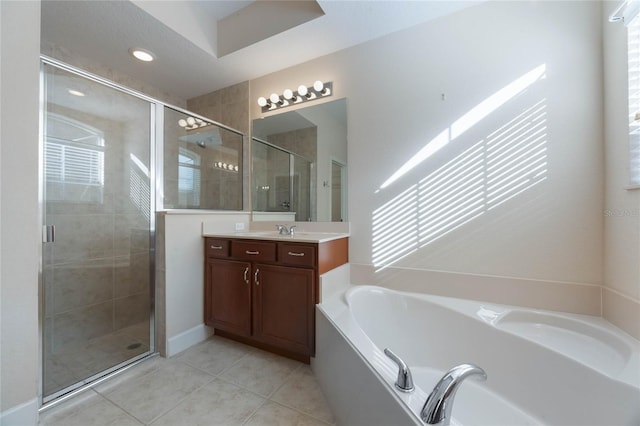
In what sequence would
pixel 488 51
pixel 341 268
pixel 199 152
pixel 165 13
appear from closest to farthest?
pixel 488 51
pixel 165 13
pixel 341 268
pixel 199 152

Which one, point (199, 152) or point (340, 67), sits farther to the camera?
point (199, 152)

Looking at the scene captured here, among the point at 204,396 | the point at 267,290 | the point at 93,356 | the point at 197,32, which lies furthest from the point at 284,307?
the point at 197,32

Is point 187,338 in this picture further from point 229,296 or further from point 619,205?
point 619,205

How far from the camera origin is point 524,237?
1.54m

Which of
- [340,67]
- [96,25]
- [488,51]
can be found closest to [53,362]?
[96,25]

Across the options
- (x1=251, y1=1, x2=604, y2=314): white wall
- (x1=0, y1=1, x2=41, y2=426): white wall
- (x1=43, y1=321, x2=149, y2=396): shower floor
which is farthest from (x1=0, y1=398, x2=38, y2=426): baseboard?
(x1=251, y1=1, x2=604, y2=314): white wall

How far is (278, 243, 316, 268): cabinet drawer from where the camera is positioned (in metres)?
Answer: 1.63

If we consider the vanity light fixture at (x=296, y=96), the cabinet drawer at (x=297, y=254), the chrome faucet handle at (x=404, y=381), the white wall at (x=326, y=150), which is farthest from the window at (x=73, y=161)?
the chrome faucet handle at (x=404, y=381)

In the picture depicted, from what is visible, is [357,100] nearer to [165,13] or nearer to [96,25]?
[165,13]

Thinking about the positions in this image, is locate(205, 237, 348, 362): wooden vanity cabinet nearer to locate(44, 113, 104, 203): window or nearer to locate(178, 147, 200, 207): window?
locate(178, 147, 200, 207): window

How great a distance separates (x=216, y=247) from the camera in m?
2.03

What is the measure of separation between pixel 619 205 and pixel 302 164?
2.07 metres

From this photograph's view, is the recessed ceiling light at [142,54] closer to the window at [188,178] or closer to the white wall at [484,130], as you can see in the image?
the window at [188,178]

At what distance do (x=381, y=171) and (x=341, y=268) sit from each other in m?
0.85
